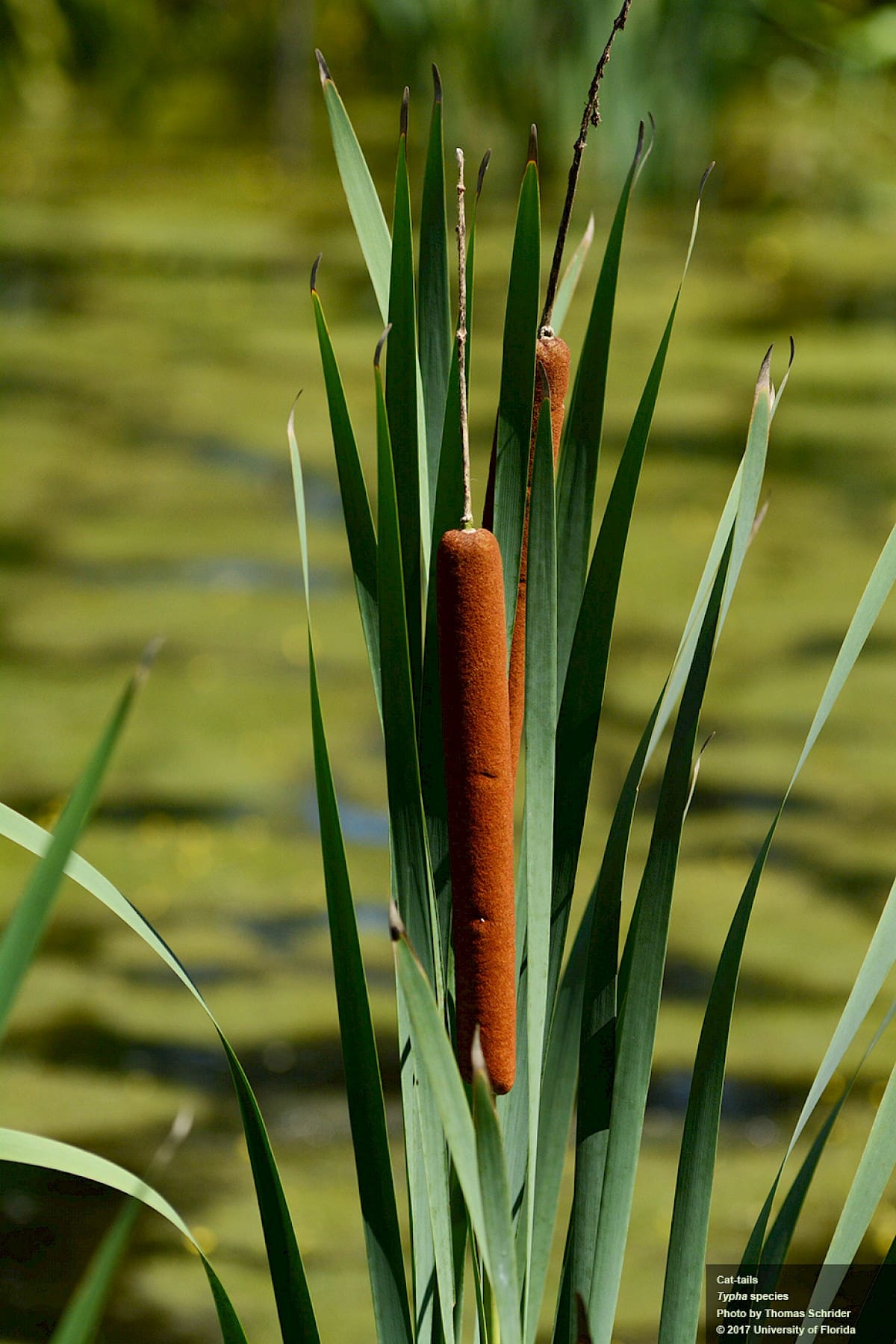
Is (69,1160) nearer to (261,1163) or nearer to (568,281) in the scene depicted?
(261,1163)

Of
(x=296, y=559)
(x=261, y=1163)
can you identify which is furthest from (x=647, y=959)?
(x=296, y=559)

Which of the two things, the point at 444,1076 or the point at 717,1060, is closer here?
the point at 444,1076

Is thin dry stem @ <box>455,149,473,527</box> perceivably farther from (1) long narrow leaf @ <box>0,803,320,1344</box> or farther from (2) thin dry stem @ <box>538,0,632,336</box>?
(1) long narrow leaf @ <box>0,803,320,1344</box>

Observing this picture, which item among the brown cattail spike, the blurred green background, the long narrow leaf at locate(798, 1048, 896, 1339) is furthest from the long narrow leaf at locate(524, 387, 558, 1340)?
the blurred green background

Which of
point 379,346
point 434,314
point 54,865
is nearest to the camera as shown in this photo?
point 54,865

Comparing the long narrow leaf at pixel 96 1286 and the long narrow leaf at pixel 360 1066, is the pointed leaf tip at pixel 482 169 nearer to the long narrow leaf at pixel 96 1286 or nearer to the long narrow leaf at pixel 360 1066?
the long narrow leaf at pixel 360 1066

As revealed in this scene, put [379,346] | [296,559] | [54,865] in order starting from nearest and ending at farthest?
[54,865], [379,346], [296,559]

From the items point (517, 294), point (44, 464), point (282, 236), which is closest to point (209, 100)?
point (282, 236)
